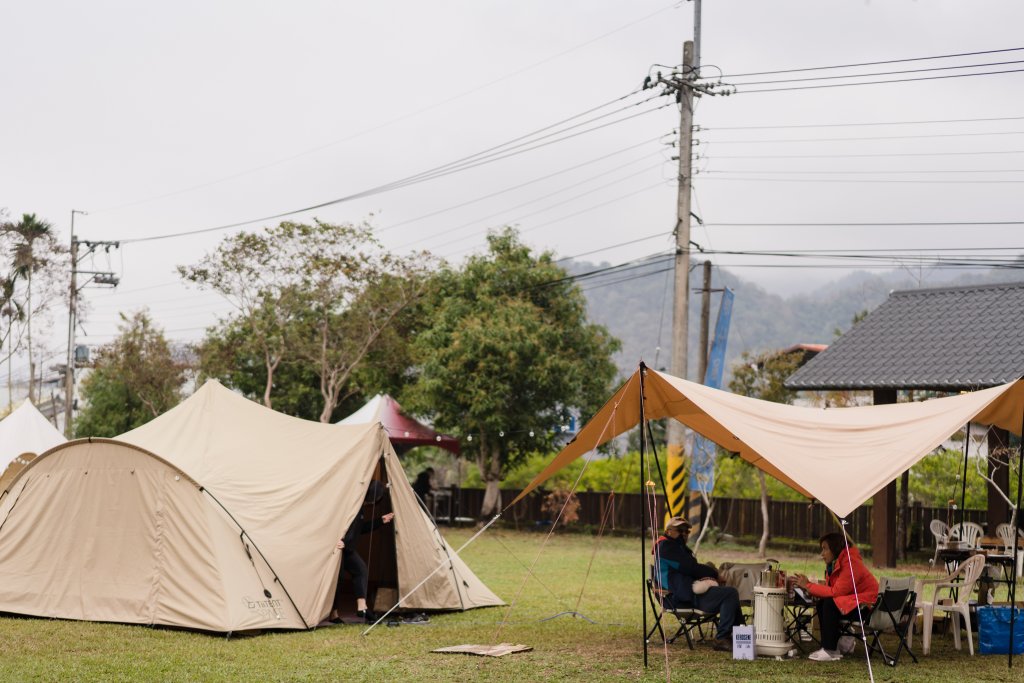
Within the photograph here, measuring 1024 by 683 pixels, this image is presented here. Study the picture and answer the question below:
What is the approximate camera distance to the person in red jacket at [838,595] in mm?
9547

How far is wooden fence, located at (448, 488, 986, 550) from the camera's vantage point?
21.0 m

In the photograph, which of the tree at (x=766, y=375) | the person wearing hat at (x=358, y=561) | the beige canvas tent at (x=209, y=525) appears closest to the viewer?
the beige canvas tent at (x=209, y=525)

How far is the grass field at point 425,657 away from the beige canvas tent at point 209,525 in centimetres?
34

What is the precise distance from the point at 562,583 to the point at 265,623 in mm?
6052

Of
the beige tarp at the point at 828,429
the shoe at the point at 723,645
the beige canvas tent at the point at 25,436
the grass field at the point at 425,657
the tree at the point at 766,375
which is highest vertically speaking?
the tree at the point at 766,375

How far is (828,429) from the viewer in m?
10.0

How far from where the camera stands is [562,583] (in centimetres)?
1609

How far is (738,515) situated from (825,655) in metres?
15.4

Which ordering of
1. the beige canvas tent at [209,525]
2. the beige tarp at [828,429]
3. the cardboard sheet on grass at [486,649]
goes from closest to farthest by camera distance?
the beige tarp at [828,429]
the cardboard sheet on grass at [486,649]
the beige canvas tent at [209,525]

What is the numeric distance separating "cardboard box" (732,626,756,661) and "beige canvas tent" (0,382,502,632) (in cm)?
390

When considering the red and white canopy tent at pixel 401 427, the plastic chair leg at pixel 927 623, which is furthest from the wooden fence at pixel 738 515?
the plastic chair leg at pixel 927 623

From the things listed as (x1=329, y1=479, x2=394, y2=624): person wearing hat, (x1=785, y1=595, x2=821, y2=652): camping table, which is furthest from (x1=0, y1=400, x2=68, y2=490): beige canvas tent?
(x1=785, y1=595, x2=821, y2=652): camping table

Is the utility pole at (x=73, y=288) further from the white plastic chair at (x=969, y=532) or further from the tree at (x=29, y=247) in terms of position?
the white plastic chair at (x=969, y=532)

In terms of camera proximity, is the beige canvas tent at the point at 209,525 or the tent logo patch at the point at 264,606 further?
the beige canvas tent at the point at 209,525
